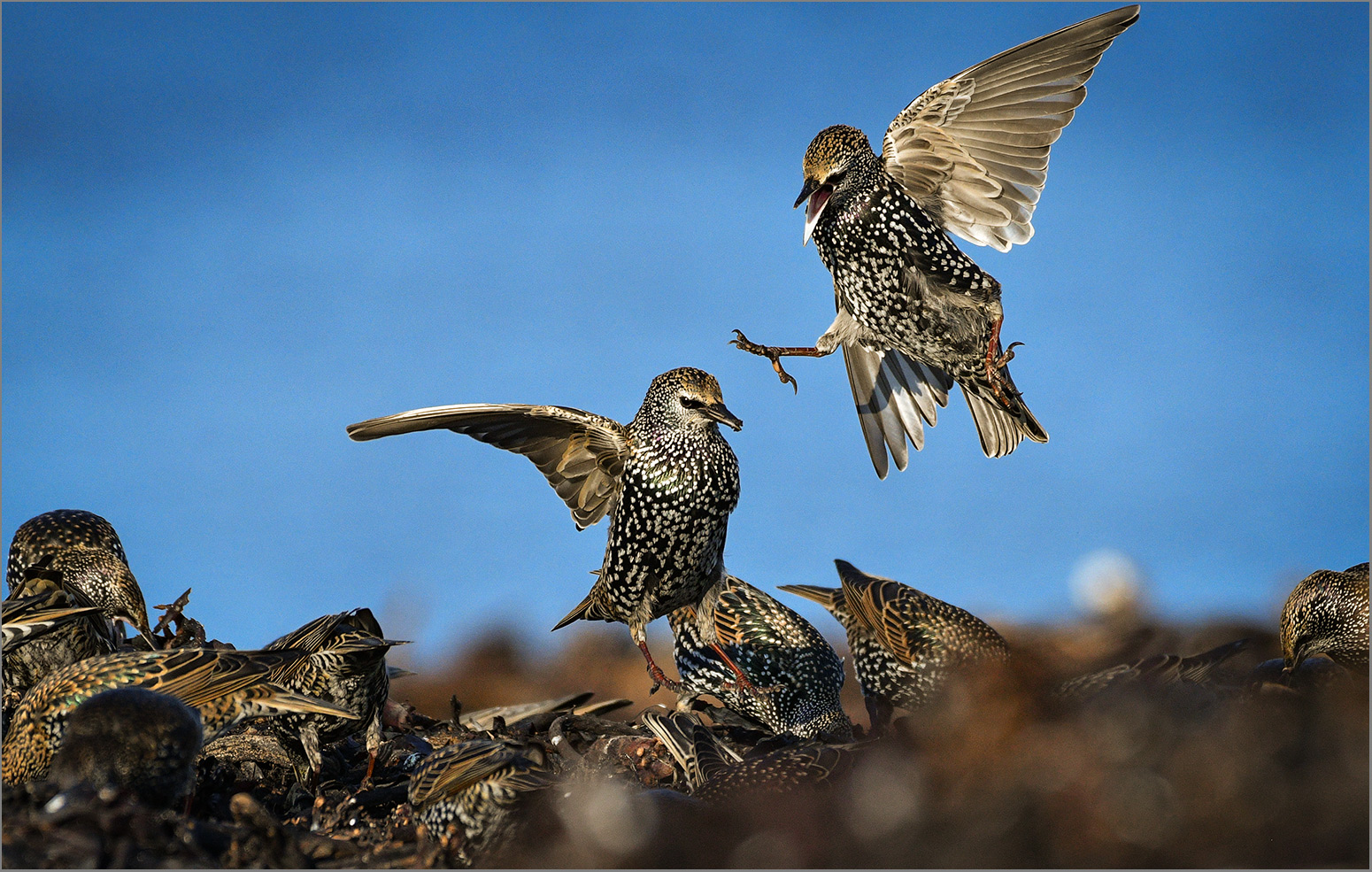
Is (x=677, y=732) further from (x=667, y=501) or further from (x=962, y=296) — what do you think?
(x=962, y=296)

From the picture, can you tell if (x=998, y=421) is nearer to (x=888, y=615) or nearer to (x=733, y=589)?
(x=888, y=615)

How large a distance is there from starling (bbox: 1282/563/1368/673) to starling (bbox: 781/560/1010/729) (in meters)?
1.75

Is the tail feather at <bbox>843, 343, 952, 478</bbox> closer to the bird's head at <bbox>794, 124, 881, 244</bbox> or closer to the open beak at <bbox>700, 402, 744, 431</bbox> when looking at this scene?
the bird's head at <bbox>794, 124, 881, 244</bbox>

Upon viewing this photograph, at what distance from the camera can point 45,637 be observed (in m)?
6.78

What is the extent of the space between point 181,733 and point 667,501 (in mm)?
2902

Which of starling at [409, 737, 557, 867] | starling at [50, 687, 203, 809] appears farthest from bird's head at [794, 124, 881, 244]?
starling at [50, 687, 203, 809]

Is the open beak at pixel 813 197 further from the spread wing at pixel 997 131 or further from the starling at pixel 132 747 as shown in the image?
the starling at pixel 132 747

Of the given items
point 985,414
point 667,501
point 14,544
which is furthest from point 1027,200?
point 14,544

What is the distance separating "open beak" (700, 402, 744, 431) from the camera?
6.34 metres

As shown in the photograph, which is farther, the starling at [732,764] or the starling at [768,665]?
the starling at [768,665]

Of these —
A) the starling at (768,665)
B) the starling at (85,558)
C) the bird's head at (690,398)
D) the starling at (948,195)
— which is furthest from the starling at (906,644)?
the starling at (85,558)

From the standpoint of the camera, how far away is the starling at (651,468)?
6680mm

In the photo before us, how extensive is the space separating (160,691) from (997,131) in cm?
592

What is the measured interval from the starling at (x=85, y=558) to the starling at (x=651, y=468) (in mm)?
2225
